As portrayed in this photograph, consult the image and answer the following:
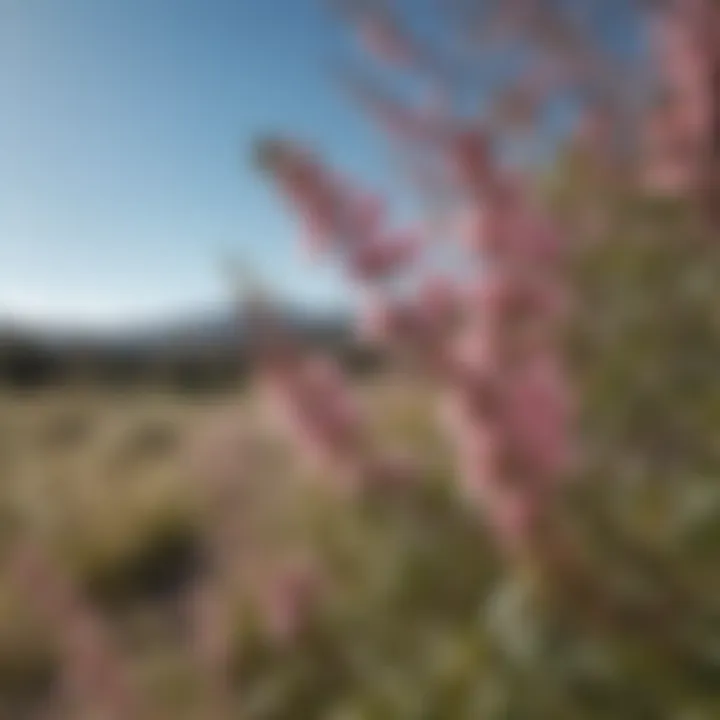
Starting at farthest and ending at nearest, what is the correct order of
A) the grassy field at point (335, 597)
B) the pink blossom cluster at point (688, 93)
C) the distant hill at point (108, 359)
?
the distant hill at point (108, 359)
the pink blossom cluster at point (688, 93)
the grassy field at point (335, 597)

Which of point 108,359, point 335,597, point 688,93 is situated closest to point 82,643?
point 335,597

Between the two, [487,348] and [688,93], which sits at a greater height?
[688,93]

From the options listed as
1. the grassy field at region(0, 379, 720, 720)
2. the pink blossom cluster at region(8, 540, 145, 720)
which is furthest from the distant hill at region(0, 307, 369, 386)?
the pink blossom cluster at region(8, 540, 145, 720)

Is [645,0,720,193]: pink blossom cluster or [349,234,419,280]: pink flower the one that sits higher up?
[645,0,720,193]: pink blossom cluster

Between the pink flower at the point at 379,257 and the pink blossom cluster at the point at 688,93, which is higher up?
the pink blossom cluster at the point at 688,93

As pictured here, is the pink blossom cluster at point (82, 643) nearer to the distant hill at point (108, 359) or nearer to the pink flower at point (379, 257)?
the pink flower at point (379, 257)

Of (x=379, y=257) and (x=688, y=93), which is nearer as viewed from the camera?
(x=379, y=257)

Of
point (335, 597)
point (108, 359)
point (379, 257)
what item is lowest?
point (335, 597)

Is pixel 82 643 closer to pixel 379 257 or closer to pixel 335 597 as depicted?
pixel 335 597

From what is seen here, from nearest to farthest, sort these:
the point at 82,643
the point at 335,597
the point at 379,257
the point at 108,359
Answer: the point at 379,257 < the point at 82,643 < the point at 335,597 < the point at 108,359

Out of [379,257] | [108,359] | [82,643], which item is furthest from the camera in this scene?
[108,359]

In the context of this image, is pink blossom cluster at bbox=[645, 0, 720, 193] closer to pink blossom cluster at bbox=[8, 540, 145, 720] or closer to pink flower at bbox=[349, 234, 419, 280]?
pink flower at bbox=[349, 234, 419, 280]

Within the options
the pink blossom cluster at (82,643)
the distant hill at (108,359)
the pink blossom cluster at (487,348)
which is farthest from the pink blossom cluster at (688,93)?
the distant hill at (108,359)

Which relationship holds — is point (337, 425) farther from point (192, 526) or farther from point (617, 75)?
point (192, 526)
